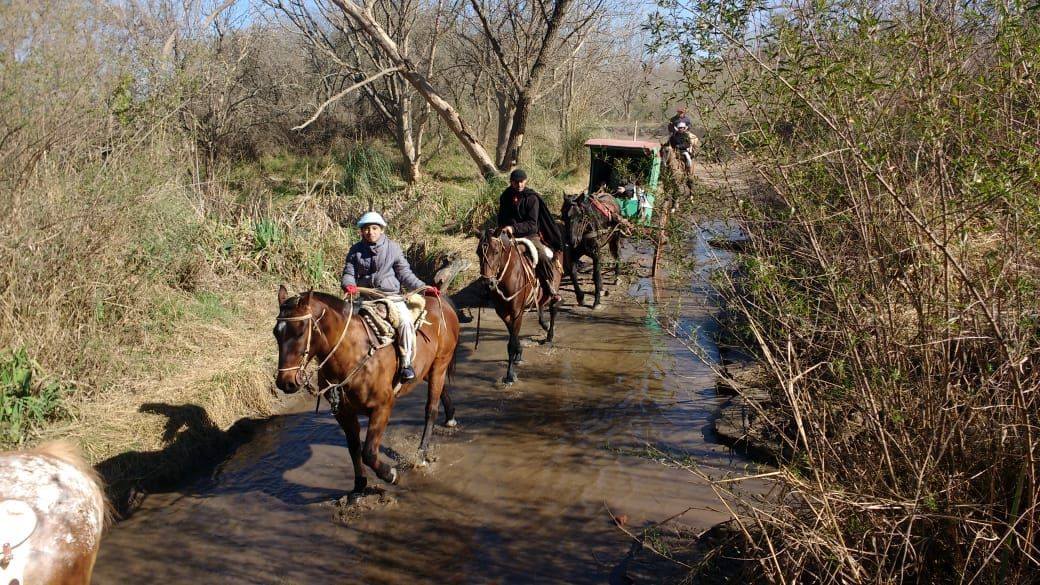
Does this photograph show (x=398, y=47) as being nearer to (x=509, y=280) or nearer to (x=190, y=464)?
(x=509, y=280)

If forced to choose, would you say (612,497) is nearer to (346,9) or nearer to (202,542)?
(202,542)

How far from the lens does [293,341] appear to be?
5598mm

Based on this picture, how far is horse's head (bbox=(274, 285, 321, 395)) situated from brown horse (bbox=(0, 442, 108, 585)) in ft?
5.07

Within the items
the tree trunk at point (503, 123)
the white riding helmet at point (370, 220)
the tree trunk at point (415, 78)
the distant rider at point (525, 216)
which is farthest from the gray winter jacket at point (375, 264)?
the tree trunk at point (503, 123)

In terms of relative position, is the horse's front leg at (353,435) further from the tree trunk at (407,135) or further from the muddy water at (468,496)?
the tree trunk at (407,135)

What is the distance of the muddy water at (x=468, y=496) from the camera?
5801 mm

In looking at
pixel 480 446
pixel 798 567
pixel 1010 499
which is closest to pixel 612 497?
pixel 480 446

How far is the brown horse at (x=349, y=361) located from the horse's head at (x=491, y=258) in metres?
1.65

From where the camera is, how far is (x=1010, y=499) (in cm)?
376

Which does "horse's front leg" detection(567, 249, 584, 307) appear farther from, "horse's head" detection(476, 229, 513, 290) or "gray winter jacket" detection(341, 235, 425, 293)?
"gray winter jacket" detection(341, 235, 425, 293)

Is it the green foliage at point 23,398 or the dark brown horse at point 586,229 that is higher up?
the dark brown horse at point 586,229

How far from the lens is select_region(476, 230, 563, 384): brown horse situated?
916cm

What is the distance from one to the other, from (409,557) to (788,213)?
3.86 metres

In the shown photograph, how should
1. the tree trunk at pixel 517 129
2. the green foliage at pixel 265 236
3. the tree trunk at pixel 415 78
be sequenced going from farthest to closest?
Result: the tree trunk at pixel 517 129 < the tree trunk at pixel 415 78 < the green foliage at pixel 265 236
